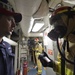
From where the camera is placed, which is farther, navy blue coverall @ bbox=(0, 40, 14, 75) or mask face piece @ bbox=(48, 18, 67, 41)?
navy blue coverall @ bbox=(0, 40, 14, 75)

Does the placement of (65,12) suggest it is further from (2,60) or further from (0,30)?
(2,60)

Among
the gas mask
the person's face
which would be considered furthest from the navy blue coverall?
the gas mask

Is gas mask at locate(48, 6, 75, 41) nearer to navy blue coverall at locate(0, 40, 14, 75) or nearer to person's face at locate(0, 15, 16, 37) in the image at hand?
person's face at locate(0, 15, 16, 37)

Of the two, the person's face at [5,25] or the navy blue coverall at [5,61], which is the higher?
the person's face at [5,25]

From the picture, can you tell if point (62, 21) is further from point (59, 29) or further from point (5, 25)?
point (5, 25)

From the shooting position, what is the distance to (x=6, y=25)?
1320mm

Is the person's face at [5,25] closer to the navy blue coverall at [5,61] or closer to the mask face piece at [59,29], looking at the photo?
the navy blue coverall at [5,61]

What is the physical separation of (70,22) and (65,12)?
11 centimetres

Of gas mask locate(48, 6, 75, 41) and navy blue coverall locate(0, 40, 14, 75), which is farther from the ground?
gas mask locate(48, 6, 75, 41)

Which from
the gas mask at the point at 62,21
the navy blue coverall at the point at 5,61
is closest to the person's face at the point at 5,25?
the navy blue coverall at the point at 5,61

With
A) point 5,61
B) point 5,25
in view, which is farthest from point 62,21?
point 5,61

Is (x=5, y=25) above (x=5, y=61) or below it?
above

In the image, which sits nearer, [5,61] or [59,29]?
[59,29]

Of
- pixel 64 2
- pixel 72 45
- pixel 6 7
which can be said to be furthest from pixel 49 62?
pixel 6 7
